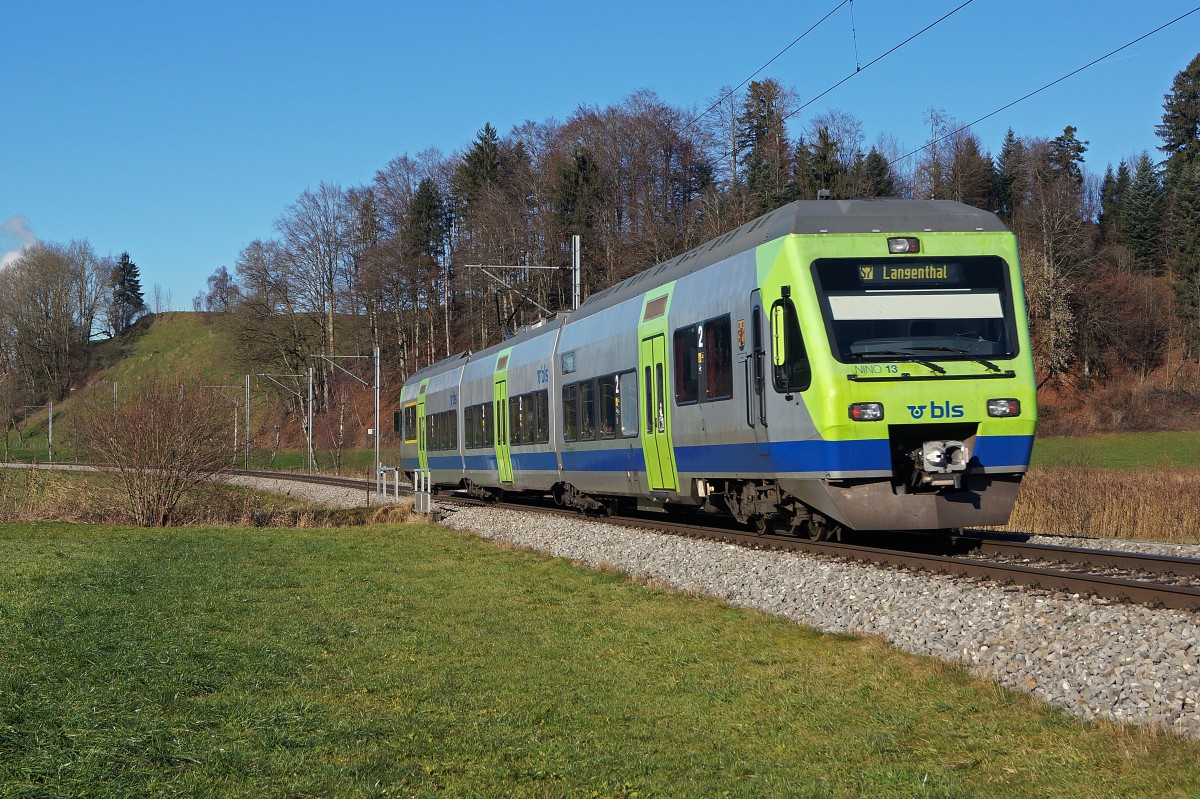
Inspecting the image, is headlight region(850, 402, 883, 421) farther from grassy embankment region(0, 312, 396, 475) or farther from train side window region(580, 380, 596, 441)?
grassy embankment region(0, 312, 396, 475)

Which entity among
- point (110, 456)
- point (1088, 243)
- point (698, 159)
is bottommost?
point (110, 456)

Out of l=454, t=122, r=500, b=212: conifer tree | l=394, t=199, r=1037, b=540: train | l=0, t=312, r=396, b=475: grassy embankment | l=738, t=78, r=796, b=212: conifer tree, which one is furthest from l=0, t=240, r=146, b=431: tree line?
l=394, t=199, r=1037, b=540: train

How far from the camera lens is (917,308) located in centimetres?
1180

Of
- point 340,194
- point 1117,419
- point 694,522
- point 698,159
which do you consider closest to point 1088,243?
point 1117,419

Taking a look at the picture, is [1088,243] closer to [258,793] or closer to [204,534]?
[204,534]

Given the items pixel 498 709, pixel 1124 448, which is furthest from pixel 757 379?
pixel 1124 448

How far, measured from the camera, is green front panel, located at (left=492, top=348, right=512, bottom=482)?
25.2m

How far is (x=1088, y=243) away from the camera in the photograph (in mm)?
62594

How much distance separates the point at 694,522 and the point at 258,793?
45.9ft

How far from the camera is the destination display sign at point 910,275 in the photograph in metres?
11.9

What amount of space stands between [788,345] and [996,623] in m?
4.38

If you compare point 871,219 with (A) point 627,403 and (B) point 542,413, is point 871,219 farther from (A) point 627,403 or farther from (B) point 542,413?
(B) point 542,413

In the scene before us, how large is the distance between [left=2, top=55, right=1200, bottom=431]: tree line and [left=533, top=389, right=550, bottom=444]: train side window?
87.1ft

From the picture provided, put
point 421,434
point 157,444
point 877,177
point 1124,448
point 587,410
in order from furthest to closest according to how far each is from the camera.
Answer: point 877,177
point 1124,448
point 421,434
point 157,444
point 587,410
